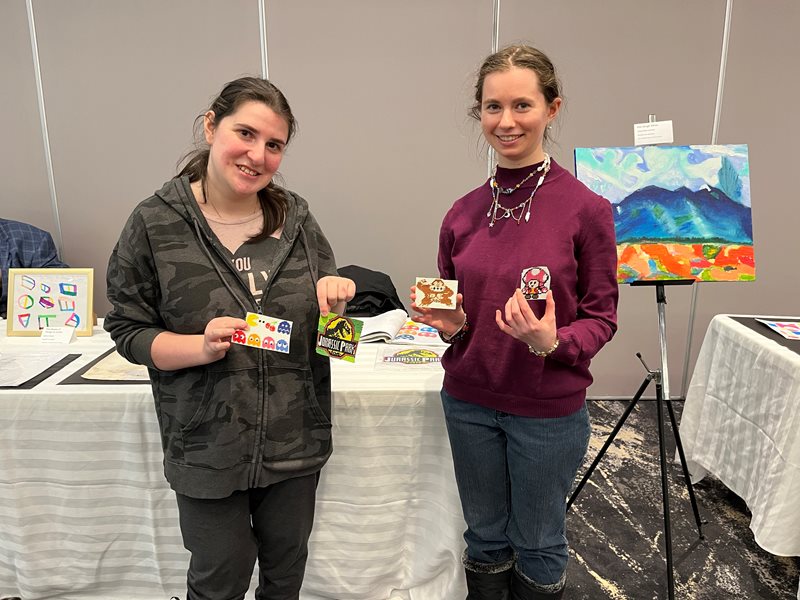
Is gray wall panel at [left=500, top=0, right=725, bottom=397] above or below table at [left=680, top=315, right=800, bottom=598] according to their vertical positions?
above

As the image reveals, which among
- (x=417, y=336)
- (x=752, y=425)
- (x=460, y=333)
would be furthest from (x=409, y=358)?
(x=752, y=425)

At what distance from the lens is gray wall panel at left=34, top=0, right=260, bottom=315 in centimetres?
284

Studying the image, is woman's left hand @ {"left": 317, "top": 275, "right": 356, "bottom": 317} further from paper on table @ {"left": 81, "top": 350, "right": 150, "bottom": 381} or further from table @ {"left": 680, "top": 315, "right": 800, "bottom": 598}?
table @ {"left": 680, "top": 315, "right": 800, "bottom": 598}

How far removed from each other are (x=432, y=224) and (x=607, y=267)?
2075mm

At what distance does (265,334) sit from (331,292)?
0.17 meters

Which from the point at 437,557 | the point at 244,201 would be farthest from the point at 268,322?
the point at 437,557

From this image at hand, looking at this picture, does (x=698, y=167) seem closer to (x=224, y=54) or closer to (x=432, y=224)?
(x=432, y=224)

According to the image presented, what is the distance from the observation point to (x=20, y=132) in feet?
9.75

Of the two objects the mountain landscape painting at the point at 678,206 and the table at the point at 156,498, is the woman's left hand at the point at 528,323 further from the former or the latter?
the mountain landscape painting at the point at 678,206

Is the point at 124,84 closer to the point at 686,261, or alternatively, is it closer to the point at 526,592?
the point at 686,261

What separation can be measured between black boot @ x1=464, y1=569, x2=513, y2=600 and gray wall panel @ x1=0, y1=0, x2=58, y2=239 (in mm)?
3025

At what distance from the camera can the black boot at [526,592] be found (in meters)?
1.29

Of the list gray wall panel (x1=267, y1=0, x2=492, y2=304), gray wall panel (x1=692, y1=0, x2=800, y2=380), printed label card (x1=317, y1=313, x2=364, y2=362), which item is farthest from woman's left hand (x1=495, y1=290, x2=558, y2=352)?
gray wall panel (x1=692, y1=0, x2=800, y2=380)

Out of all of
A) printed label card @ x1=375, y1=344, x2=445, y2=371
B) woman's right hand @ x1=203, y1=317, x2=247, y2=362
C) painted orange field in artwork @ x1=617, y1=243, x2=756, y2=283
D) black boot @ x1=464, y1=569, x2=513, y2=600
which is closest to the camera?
woman's right hand @ x1=203, y1=317, x2=247, y2=362
